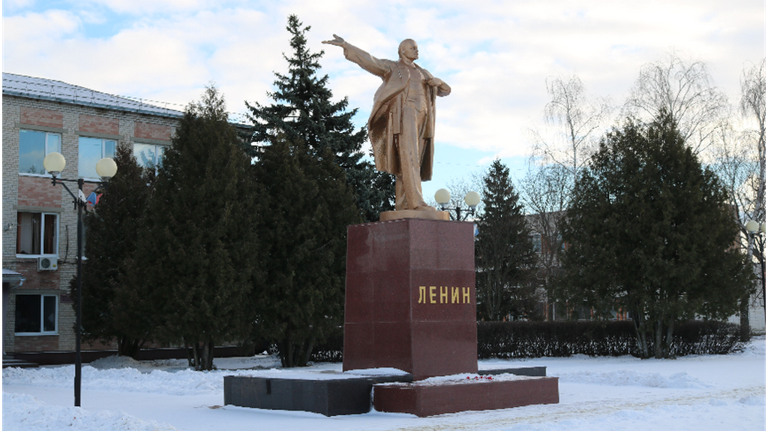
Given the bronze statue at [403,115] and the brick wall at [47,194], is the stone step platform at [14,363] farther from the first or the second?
the bronze statue at [403,115]

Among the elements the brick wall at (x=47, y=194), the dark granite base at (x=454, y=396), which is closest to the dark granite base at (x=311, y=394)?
the dark granite base at (x=454, y=396)

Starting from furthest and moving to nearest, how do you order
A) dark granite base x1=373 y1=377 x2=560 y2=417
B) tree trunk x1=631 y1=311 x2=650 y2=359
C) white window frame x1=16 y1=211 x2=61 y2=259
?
white window frame x1=16 y1=211 x2=61 y2=259 → tree trunk x1=631 y1=311 x2=650 y2=359 → dark granite base x1=373 y1=377 x2=560 y2=417

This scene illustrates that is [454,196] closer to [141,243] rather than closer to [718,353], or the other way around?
[718,353]

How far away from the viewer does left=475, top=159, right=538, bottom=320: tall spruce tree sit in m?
36.2

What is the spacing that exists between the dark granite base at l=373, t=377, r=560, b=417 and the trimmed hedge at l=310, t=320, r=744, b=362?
1460cm

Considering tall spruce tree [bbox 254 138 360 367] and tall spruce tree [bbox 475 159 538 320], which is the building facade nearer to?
tall spruce tree [bbox 254 138 360 367]

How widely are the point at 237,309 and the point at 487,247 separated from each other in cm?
1802

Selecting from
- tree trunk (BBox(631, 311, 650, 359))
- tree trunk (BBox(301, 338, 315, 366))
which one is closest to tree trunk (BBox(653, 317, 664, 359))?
tree trunk (BBox(631, 311, 650, 359))

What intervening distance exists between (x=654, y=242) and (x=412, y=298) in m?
14.3

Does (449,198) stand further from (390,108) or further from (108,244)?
(108,244)

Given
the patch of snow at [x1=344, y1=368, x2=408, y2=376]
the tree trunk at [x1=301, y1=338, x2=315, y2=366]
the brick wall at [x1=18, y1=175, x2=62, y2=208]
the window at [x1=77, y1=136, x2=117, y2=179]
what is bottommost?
the tree trunk at [x1=301, y1=338, x2=315, y2=366]

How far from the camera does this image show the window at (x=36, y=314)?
27.5m

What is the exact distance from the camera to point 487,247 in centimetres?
3669

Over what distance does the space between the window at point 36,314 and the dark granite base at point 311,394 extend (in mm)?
19206
